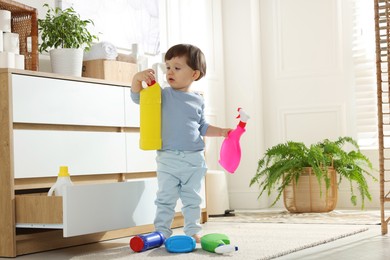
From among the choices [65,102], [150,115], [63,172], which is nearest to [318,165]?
[150,115]

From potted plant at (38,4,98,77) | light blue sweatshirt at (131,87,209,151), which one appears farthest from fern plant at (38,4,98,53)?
light blue sweatshirt at (131,87,209,151)

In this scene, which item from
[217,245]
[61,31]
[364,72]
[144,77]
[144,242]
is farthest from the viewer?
[364,72]

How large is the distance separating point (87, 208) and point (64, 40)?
1.03m

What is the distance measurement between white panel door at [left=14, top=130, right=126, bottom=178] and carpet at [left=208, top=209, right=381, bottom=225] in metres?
0.98

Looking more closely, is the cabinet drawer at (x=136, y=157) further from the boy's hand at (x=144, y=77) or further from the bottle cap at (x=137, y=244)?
the bottle cap at (x=137, y=244)

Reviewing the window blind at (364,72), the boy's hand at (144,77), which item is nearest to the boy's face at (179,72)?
the boy's hand at (144,77)

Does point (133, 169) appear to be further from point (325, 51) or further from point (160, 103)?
point (325, 51)

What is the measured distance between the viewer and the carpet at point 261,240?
2398mm

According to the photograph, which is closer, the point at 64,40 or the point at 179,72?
the point at 179,72

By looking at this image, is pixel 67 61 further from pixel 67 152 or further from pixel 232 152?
pixel 232 152

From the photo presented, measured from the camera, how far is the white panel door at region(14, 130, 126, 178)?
264 centimetres

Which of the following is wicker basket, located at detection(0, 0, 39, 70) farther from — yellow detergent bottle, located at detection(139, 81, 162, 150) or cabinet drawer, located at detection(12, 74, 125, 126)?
yellow detergent bottle, located at detection(139, 81, 162, 150)

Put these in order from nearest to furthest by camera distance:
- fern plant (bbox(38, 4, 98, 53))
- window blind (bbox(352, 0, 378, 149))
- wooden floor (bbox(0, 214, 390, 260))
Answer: wooden floor (bbox(0, 214, 390, 260))
fern plant (bbox(38, 4, 98, 53))
window blind (bbox(352, 0, 378, 149))

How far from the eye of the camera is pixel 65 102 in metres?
2.84
